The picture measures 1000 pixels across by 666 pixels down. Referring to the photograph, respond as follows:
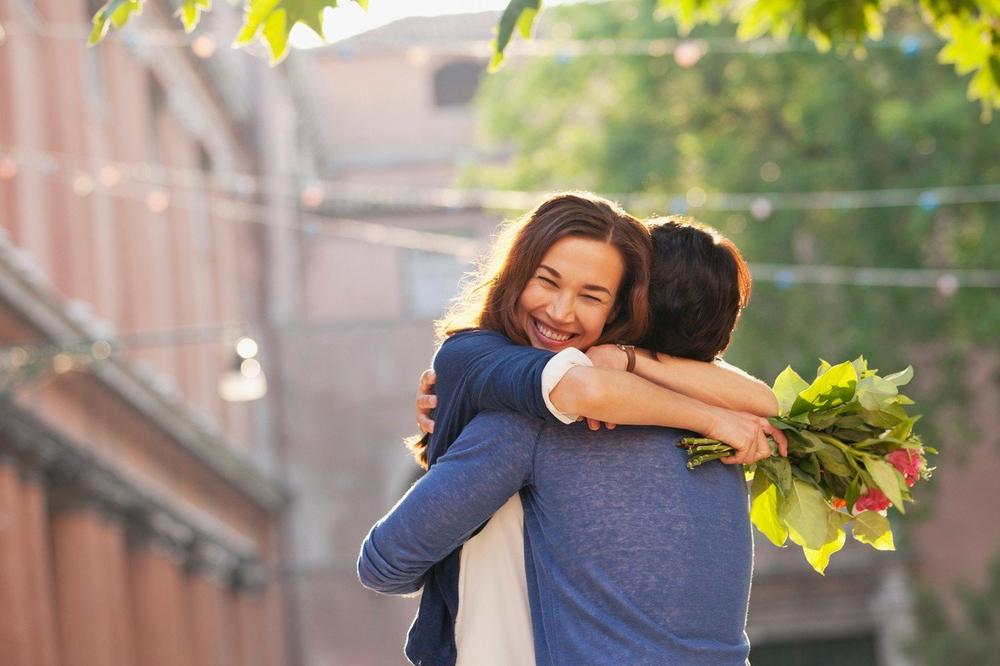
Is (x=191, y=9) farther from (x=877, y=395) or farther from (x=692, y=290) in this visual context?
(x=877, y=395)

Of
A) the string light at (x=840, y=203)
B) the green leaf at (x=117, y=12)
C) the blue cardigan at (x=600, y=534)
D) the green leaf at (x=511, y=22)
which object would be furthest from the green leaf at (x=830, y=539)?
the string light at (x=840, y=203)

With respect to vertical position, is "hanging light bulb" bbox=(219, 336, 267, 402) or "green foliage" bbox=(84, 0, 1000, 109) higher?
"green foliage" bbox=(84, 0, 1000, 109)

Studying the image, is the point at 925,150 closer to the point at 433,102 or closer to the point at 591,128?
the point at 591,128

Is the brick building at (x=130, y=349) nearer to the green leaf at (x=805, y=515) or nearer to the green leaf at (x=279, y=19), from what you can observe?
the green leaf at (x=279, y=19)

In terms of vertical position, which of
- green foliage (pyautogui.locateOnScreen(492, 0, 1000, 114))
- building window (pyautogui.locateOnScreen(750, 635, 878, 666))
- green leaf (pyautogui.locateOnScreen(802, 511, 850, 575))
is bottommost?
building window (pyautogui.locateOnScreen(750, 635, 878, 666))

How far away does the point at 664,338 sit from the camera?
3.26 metres

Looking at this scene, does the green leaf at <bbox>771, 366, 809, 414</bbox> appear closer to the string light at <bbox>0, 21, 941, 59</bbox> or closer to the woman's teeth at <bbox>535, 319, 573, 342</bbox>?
the woman's teeth at <bbox>535, 319, 573, 342</bbox>

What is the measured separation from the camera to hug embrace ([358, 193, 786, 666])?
9.76 feet

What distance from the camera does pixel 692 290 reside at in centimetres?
320

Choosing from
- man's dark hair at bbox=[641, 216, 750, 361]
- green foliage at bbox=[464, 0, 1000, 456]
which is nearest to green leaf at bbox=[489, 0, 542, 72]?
man's dark hair at bbox=[641, 216, 750, 361]

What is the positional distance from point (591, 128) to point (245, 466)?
6837mm

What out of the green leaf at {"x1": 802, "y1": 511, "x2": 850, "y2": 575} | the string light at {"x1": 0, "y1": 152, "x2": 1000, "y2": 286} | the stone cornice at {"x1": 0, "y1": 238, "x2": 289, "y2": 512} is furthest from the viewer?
the string light at {"x1": 0, "y1": 152, "x2": 1000, "y2": 286}

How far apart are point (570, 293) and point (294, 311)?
26593 millimetres

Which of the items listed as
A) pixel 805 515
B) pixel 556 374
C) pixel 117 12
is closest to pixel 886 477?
pixel 805 515
